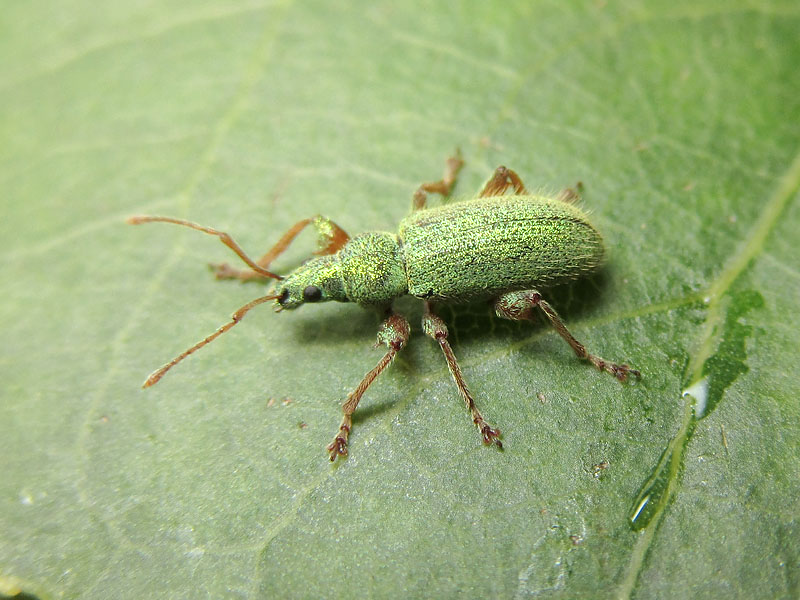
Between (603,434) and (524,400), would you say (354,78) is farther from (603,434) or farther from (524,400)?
(603,434)

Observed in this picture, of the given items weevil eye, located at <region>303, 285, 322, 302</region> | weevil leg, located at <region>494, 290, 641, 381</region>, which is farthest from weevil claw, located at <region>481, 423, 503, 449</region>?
weevil eye, located at <region>303, 285, 322, 302</region>

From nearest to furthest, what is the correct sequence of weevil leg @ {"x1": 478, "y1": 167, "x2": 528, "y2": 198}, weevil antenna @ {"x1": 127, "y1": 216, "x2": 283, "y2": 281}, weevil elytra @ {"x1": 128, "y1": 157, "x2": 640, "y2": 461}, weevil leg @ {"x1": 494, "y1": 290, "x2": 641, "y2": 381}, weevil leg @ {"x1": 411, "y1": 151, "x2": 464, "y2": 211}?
1. weevil leg @ {"x1": 494, "y1": 290, "x2": 641, "y2": 381}
2. weevil elytra @ {"x1": 128, "y1": 157, "x2": 640, "y2": 461}
3. weevil antenna @ {"x1": 127, "y1": 216, "x2": 283, "y2": 281}
4. weevil leg @ {"x1": 478, "y1": 167, "x2": 528, "y2": 198}
5. weevil leg @ {"x1": 411, "y1": 151, "x2": 464, "y2": 211}

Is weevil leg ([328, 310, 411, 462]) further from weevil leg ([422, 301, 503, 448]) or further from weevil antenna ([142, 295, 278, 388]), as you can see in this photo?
weevil antenna ([142, 295, 278, 388])

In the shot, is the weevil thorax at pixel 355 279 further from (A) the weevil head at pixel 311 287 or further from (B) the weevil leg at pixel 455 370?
(B) the weevil leg at pixel 455 370

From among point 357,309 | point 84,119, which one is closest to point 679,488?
point 357,309

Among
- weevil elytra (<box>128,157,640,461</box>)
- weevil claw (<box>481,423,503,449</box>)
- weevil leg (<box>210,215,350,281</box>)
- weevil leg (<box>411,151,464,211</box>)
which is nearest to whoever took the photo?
weevil claw (<box>481,423,503,449</box>)

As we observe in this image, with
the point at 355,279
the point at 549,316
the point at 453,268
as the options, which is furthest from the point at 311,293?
the point at 549,316

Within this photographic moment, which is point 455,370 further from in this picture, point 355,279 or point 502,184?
point 502,184
